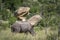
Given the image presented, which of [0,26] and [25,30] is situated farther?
[25,30]

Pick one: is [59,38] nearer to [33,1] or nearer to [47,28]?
[47,28]

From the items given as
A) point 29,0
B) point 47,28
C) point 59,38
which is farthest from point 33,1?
point 59,38

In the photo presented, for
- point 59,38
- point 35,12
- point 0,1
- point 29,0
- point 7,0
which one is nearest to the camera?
point 59,38

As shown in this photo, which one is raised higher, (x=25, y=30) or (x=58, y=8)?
(x=58, y=8)

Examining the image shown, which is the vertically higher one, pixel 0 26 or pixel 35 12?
pixel 0 26

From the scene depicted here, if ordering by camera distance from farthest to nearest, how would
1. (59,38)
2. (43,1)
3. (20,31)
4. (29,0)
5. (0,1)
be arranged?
(29,0) → (43,1) → (20,31) → (0,1) → (59,38)

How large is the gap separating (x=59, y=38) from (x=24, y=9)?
414cm

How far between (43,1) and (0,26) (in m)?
3.26

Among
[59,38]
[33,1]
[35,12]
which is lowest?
[35,12]

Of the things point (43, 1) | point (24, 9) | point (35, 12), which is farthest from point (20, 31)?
point (35, 12)

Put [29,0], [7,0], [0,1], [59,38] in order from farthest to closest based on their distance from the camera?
[29,0], [7,0], [0,1], [59,38]

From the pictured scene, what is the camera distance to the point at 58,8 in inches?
455

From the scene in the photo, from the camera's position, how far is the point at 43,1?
14.3m

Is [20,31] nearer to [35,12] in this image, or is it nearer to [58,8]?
[58,8]
